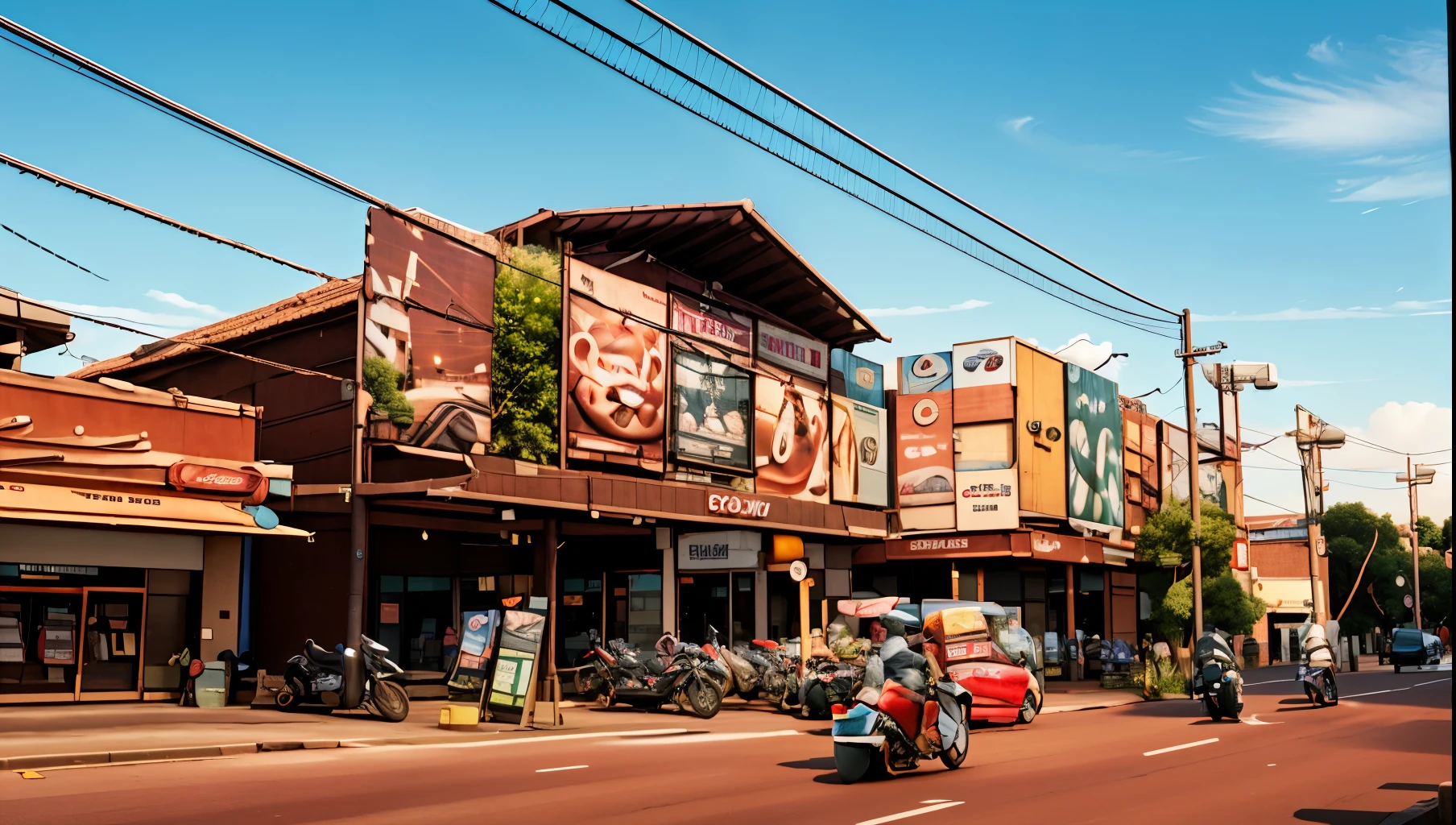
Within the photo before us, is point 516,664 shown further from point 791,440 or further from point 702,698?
point 791,440

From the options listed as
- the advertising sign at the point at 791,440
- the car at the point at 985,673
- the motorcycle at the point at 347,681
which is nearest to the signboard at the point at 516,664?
the motorcycle at the point at 347,681

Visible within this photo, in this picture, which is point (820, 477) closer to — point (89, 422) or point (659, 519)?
point (659, 519)

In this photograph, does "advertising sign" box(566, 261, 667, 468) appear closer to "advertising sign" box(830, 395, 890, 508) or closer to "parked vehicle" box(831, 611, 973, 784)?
"advertising sign" box(830, 395, 890, 508)

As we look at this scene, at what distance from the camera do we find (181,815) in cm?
1082

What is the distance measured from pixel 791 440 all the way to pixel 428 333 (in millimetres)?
14375

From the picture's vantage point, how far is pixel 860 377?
41062mm

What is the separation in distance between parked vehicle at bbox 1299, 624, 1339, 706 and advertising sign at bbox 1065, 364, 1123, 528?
18.0 metres

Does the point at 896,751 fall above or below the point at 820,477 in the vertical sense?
below

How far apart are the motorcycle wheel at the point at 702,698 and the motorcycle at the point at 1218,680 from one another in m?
8.95

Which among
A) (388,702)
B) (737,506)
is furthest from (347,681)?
(737,506)

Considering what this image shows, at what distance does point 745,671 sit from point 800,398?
1204 cm

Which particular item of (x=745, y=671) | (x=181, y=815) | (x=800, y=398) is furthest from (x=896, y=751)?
(x=800, y=398)

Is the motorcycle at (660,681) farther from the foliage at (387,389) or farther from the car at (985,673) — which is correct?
the foliage at (387,389)

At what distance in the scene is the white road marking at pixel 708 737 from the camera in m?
18.9
